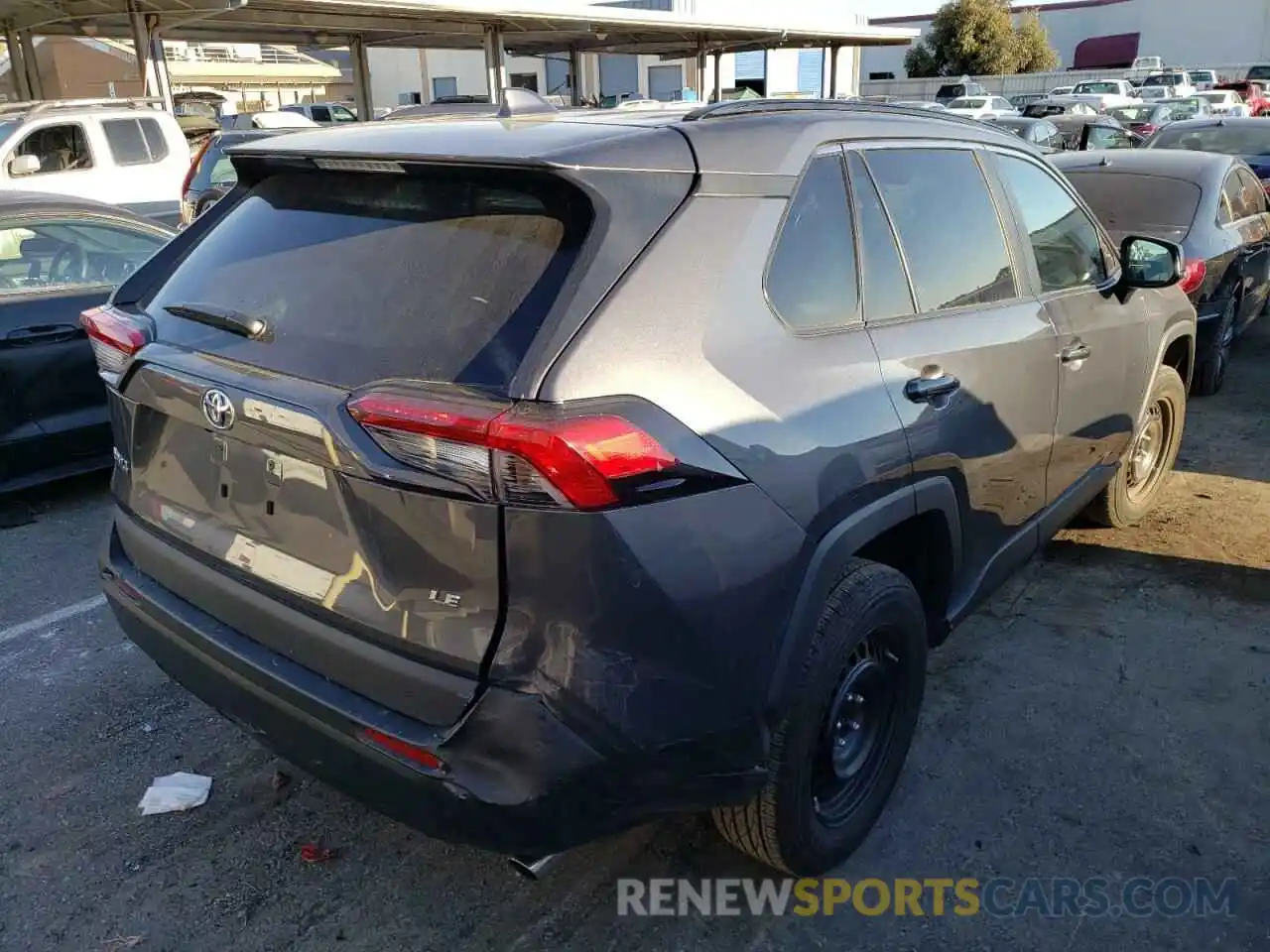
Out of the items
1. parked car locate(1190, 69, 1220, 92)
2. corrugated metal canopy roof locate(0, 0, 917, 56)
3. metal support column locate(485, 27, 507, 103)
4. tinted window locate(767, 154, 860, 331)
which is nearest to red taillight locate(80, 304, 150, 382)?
tinted window locate(767, 154, 860, 331)

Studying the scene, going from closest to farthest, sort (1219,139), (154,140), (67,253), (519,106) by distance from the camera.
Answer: (519,106) → (67,253) → (1219,139) → (154,140)

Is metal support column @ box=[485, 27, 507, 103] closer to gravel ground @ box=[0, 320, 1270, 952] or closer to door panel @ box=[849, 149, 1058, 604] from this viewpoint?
gravel ground @ box=[0, 320, 1270, 952]

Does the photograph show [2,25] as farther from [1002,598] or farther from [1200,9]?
[1200,9]

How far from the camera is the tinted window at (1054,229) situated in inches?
136

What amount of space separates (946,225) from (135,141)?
40.6 ft

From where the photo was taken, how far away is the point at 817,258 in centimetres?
244

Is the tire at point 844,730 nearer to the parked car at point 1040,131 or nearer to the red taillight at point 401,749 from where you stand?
the red taillight at point 401,749

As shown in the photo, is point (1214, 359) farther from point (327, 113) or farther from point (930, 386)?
point (327, 113)

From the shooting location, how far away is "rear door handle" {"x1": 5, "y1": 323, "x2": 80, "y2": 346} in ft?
16.1

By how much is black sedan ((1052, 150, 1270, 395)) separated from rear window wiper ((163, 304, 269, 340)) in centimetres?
607

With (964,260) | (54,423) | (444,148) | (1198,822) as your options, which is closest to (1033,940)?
(1198,822)

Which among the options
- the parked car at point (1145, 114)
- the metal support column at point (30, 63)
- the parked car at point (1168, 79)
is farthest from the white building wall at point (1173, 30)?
the metal support column at point (30, 63)

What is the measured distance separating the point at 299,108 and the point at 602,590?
36.3 meters

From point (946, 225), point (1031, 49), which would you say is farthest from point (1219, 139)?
point (1031, 49)
